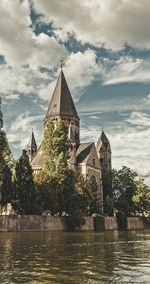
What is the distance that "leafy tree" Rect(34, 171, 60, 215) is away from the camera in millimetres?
37906

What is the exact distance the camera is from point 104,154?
96.1 m

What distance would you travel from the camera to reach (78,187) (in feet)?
140

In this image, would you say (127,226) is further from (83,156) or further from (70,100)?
(70,100)

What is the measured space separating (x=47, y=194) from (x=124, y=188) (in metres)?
41.6

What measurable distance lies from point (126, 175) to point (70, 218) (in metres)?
39.6

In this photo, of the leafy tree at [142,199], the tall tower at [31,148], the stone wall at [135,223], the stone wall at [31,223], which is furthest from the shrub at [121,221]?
the tall tower at [31,148]

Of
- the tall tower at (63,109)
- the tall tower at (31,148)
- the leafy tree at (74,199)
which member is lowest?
the leafy tree at (74,199)

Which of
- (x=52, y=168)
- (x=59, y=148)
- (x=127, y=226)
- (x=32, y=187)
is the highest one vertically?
(x=59, y=148)

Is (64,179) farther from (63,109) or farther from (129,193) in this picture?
(63,109)

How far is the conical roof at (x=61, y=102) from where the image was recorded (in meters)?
82.0

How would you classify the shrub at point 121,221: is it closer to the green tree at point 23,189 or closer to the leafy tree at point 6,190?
the green tree at point 23,189

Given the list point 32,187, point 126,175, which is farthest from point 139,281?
point 126,175

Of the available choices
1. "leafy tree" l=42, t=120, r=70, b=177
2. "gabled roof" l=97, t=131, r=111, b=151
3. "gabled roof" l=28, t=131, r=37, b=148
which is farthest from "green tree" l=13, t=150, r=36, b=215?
"gabled roof" l=97, t=131, r=111, b=151

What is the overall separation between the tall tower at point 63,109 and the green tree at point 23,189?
4376 centimetres
